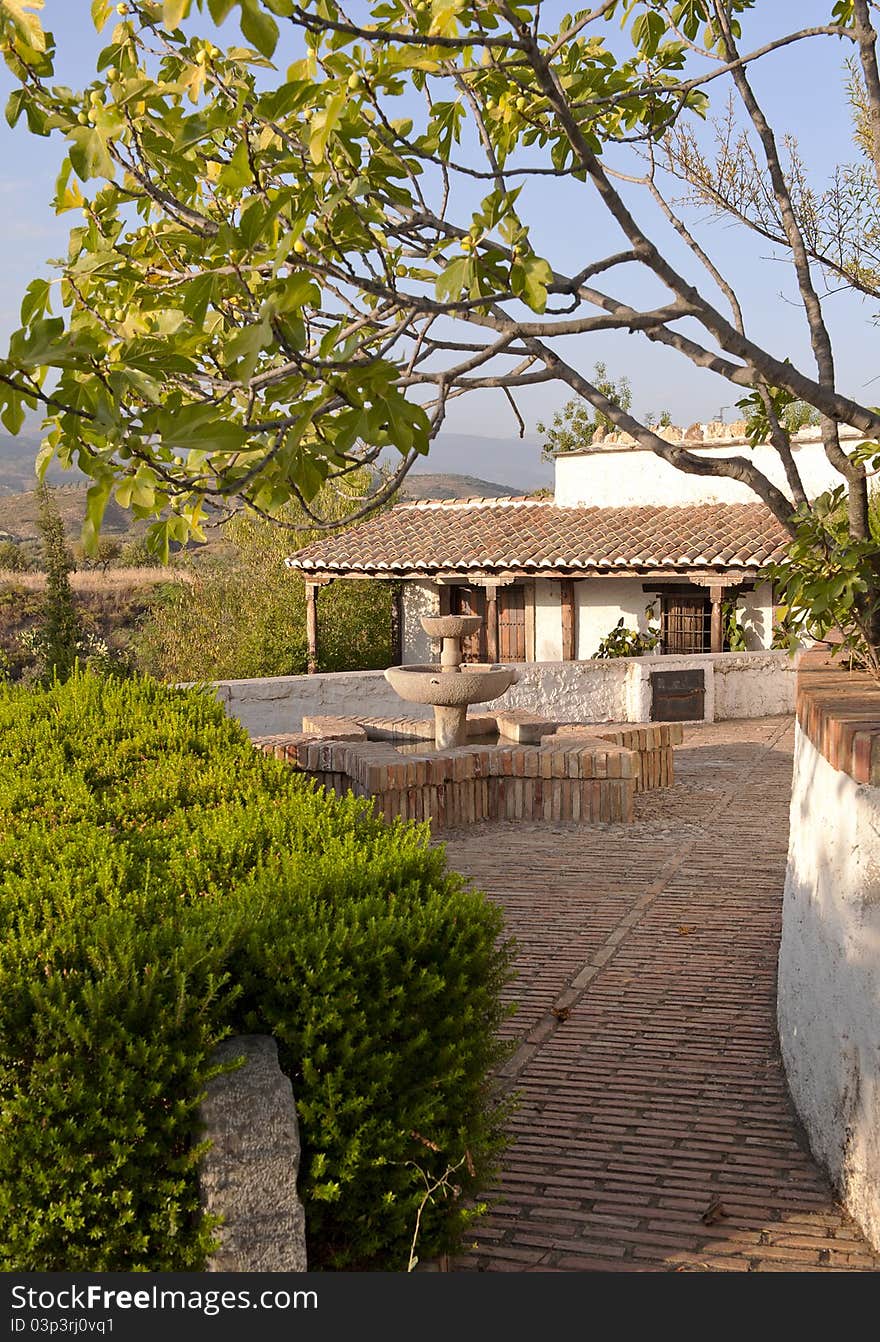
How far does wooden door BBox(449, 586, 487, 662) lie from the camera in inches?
1084

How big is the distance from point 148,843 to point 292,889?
0.95 metres

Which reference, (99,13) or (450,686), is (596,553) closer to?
(450,686)

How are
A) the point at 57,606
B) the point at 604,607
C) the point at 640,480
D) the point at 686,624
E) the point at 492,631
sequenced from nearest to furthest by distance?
the point at 686,624
the point at 604,607
the point at 640,480
the point at 57,606
the point at 492,631

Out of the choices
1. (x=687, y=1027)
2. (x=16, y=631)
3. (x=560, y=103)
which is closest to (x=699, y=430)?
(x=687, y=1027)

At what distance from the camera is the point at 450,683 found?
11.2 m

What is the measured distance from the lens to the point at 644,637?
23.2m

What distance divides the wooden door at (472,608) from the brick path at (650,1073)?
18.1 meters

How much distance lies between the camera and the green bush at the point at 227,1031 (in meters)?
3.02

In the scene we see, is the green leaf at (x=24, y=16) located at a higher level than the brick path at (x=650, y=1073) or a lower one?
higher

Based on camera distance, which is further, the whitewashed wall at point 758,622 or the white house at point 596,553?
the whitewashed wall at point 758,622

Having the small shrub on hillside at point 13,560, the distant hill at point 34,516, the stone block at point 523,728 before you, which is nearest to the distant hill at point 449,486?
the distant hill at point 34,516

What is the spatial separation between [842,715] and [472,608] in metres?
23.8

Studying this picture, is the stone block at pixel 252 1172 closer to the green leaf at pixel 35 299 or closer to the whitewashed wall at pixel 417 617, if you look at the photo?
the green leaf at pixel 35 299

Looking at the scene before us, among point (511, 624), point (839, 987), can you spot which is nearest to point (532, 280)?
point (839, 987)
